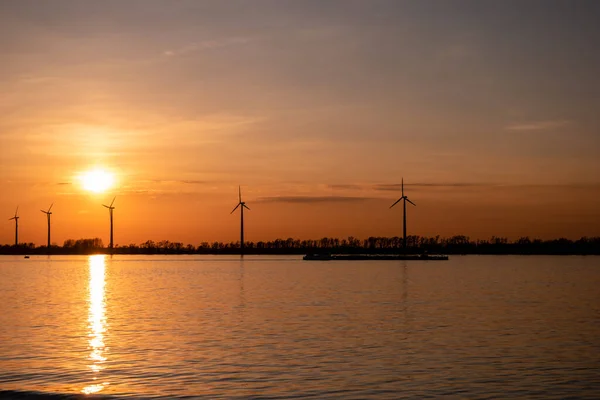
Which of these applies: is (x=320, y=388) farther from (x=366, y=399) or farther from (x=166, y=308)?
(x=166, y=308)

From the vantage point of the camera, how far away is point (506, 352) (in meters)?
46.9

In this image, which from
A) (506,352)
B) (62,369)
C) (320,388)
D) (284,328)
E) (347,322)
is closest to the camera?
(320,388)

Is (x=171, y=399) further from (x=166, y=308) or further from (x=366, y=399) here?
(x=166, y=308)

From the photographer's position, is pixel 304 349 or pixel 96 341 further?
pixel 96 341

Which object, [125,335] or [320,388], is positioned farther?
[125,335]

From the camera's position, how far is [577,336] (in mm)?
55281

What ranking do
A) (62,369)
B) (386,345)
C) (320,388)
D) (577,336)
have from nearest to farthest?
(320,388), (62,369), (386,345), (577,336)

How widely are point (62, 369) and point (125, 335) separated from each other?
15.6 metres

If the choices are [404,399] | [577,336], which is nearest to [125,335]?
[404,399]

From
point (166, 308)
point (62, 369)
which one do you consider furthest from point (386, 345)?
point (166, 308)

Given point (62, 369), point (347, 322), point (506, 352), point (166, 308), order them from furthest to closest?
point (166, 308) < point (347, 322) < point (506, 352) < point (62, 369)

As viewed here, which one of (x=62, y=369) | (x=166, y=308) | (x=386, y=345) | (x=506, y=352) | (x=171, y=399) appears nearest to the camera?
(x=171, y=399)

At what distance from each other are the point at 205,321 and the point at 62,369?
2656 centimetres

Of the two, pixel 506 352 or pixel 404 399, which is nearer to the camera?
pixel 404 399
